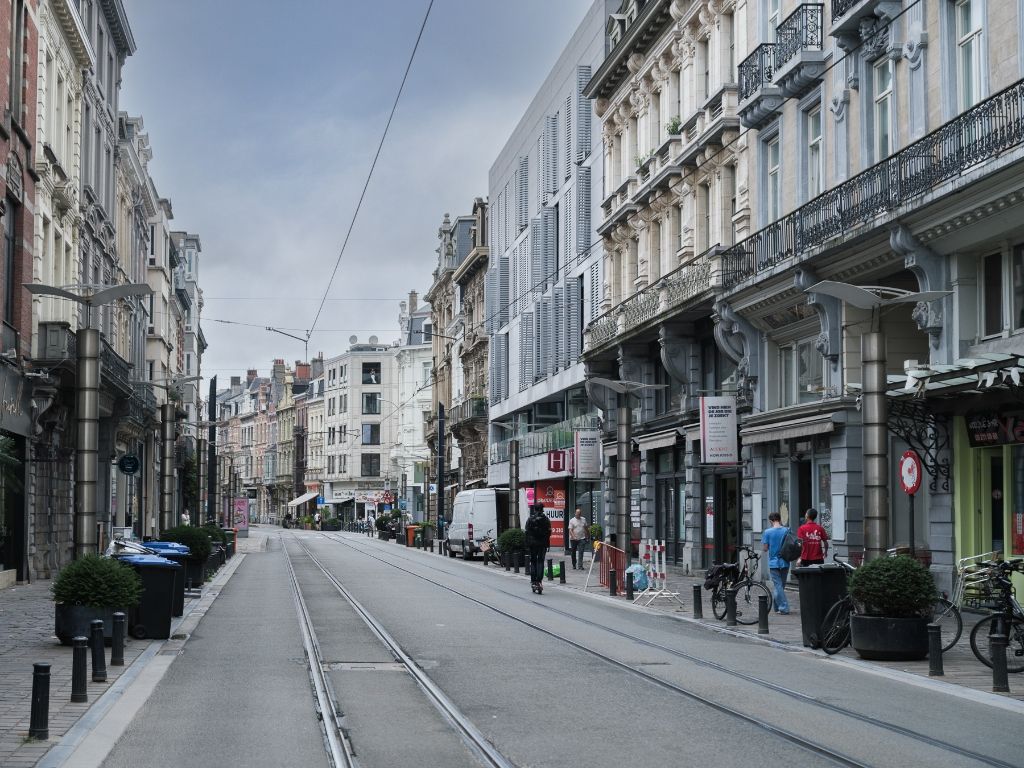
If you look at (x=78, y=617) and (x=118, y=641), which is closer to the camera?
(x=118, y=641)

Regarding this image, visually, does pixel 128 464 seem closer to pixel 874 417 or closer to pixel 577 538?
pixel 577 538

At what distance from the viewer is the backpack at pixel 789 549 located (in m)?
22.6

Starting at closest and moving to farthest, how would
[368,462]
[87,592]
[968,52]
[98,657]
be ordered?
[98,657] → [87,592] → [968,52] → [368,462]

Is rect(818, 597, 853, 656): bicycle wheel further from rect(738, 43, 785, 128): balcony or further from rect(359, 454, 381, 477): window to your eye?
rect(359, 454, 381, 477): window

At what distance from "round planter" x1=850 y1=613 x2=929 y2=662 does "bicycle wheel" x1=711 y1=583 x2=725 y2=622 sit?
5.81 meters

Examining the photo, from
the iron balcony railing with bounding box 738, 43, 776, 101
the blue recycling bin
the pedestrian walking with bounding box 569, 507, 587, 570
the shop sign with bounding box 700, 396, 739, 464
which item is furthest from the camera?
the pedestrian walking with bounding box 569, 507, 587, 570

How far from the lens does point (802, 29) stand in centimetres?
2784

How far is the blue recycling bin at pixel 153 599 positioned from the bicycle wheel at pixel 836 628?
26.1 feet

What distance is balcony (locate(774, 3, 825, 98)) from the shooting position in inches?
1080

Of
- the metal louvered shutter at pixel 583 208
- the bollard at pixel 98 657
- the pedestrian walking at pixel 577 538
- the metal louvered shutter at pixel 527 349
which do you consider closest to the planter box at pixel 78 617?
the bollard at pixel 98 657

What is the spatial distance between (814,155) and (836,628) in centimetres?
1410

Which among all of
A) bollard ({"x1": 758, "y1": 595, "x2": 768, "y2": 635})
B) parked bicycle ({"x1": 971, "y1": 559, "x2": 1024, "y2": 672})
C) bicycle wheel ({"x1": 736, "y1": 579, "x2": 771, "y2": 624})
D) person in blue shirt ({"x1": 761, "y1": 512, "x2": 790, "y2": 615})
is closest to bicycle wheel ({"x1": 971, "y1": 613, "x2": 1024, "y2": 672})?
parked bicycle ({"x1": 971, "y1": 559, "x2": 1024, "y2": 672})

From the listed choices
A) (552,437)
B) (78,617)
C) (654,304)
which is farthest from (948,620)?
(552,437)

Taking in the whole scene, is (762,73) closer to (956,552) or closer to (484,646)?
(956,552)
